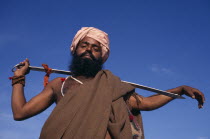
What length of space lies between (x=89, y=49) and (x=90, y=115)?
4.89 ft

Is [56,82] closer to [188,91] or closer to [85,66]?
[85,66]

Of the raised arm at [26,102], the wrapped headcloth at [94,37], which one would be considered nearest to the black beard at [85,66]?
the wrapped headcloth at [94,37]

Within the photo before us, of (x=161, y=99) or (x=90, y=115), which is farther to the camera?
(x=161, y=99)

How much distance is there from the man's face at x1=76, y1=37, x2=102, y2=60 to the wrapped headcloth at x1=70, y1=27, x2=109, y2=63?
0.19 ft

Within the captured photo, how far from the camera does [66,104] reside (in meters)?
3.41

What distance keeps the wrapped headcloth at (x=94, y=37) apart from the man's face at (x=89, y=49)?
6 centimetres

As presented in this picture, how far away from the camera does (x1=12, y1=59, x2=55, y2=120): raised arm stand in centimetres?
367

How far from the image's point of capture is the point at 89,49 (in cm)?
455

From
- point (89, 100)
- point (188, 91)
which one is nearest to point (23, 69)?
point (89, 100)

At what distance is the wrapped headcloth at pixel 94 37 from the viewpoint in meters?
4.75

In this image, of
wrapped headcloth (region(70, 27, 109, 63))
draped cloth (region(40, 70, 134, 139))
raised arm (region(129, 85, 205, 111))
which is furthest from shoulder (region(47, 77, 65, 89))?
raised arm (region(129, 85, 205, 111))

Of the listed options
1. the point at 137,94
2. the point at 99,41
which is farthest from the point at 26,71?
the point at 137,94

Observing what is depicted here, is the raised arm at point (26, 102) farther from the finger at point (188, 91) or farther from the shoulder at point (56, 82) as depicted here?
the finger at point (188, 91)

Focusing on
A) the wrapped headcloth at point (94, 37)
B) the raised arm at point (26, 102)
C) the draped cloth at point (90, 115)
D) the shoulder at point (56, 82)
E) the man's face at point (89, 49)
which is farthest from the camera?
the wrapped headcloth at point (94, 37)
